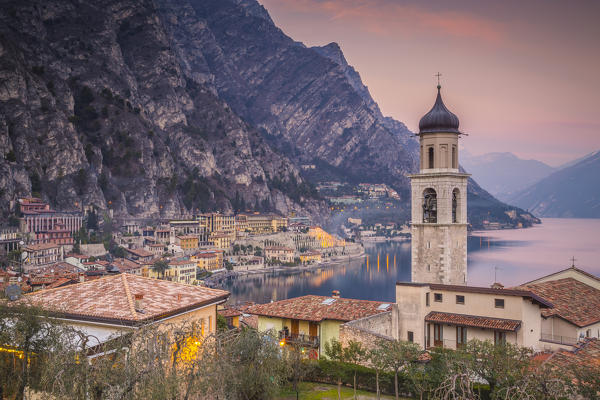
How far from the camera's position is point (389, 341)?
67.8 ft

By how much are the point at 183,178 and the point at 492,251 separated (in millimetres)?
97788

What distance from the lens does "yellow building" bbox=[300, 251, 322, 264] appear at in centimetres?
15418

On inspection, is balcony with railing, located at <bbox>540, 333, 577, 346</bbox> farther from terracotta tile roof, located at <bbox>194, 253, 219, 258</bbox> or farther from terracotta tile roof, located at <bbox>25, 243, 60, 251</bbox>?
terracotta tile roof, located at <bbox>194, 253, 219, 258</bbox>

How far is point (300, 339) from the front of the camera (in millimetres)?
25188

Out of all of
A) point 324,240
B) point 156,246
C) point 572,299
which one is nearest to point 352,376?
point 572,299

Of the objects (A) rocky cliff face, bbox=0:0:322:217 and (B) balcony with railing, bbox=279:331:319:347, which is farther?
(A) rocky cliff face, bbox=0:0:322:217

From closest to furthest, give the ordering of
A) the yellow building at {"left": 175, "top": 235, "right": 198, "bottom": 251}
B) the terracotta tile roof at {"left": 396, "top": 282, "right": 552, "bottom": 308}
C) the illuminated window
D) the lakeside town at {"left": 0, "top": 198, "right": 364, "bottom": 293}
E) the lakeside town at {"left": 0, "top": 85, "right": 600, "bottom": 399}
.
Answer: the lakeside town at {"left": 0, "top": 85, "right": 600, "bottom": 399}, the terracotta tile roof at {"left": 396, "top": 282, "right": 552, "bottom": 308}, the illuminated window, the lakeside town at {"left": 0, "top": 198, "right": 364, "bottom": 293}, the yellow building at {"left": 175, "top": 235, "right": 198, "bottom": 251}

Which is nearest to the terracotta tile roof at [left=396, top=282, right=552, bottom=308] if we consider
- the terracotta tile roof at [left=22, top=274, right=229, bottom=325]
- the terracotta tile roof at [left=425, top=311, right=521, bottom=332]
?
the terracotta tile roof at [left=425, top=311, right=521, bottom=332]

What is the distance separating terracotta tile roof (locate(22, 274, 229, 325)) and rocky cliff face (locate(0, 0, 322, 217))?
97.1 m

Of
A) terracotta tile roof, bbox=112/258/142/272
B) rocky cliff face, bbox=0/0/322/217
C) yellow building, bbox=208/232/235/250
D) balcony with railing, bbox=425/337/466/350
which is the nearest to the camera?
balcony with railing, bbox=425/337/466/350

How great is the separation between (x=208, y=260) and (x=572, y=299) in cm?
10920

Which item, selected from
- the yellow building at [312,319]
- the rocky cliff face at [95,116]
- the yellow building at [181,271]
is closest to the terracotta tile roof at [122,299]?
the yellow building at [312,319]

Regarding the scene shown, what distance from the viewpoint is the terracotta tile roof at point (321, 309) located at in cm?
2505

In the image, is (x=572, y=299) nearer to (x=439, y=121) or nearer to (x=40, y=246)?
(x=439, y=121)
